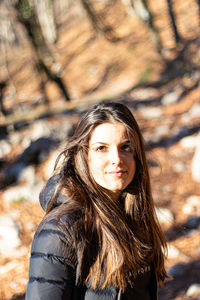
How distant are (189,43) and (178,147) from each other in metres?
10.4

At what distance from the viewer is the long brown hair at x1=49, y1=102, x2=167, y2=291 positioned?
64.7 inches

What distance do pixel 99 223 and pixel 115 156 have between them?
0.36 m

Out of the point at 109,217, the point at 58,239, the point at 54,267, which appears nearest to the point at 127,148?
the point at 109,217

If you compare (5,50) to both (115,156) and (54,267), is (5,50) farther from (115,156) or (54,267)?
(54,267)

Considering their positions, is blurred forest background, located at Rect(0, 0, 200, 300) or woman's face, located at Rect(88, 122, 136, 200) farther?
blurred forest background, located at Rect(0, 0, 200, 300)

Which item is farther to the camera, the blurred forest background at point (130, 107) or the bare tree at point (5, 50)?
the bare tree at point (5, 50)

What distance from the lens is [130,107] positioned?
347 inches

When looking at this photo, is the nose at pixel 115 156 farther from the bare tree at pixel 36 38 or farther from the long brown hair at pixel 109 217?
the bare tree at pixel 36 38

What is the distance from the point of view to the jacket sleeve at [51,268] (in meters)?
1.45

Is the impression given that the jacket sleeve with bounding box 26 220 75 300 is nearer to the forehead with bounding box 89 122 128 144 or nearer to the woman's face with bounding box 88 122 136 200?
the woman's face with bounding box 88 122 136 200

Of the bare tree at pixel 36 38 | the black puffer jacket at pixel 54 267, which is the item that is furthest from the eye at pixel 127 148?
the bare tree at pixel 36 38

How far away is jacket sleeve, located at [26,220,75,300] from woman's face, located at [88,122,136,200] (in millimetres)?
399

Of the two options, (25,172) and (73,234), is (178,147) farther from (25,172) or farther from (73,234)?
(73,234)

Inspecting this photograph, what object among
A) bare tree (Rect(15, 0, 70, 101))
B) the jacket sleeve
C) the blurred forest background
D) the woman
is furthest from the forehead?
bare tree (Rect(15, 0, 70, 101))
